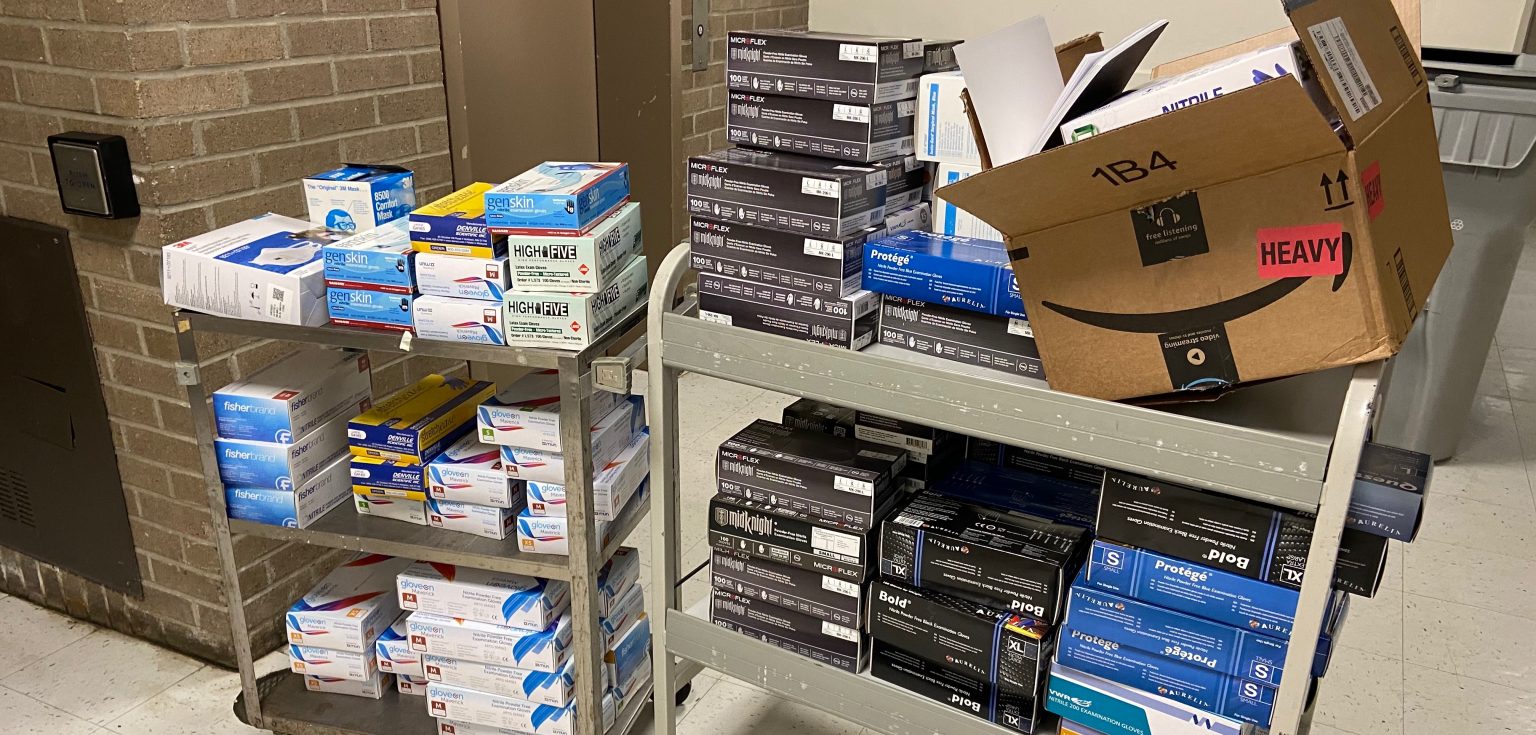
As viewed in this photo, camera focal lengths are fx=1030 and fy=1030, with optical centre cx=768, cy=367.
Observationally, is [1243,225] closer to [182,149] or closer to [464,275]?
[464,275]

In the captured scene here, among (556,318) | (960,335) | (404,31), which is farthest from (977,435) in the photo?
(404,31)

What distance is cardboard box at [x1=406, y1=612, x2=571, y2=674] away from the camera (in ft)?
6.41

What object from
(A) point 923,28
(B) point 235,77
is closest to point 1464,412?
(A) point 923,28

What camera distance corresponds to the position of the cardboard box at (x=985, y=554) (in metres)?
1.55

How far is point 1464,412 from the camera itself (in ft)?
11.4

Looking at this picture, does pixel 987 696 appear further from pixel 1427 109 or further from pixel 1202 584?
pixel 1427 109

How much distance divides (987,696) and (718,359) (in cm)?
69

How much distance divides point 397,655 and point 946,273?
54.3 inches

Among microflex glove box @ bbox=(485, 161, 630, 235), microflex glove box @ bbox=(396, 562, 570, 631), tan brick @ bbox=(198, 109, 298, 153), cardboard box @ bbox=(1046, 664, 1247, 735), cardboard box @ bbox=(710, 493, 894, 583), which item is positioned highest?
tan brick @ bbox=(198, 109, 298, 153)

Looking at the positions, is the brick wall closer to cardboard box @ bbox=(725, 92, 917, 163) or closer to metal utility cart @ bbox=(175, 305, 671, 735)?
metal utility cart @ bbox=(175, 305, 671, 735)

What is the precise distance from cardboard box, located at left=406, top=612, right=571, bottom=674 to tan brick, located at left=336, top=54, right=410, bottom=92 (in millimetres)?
1266

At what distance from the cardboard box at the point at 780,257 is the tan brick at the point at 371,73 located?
3.88 ft

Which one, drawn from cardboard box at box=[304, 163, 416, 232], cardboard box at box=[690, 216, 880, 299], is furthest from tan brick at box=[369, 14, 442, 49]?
cardboard box at box=[690, 216, 880, 299]

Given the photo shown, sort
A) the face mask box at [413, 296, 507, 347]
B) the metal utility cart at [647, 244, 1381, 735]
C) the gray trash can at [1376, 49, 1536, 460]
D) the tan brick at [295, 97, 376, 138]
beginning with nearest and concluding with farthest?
1. the metal utility cart at [647, 244, 1381, 735]
2. the face mask box at [413, 296, 507, 347]
3. the tan brick at [295, 97, 376, 138]
4. the gray trash can at [1376, 49, 1536, 460]
